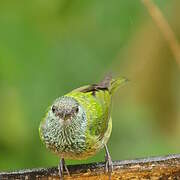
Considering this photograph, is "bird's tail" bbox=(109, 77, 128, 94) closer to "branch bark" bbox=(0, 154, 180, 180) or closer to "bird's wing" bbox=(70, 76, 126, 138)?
"bird's wing" bbox=(70, 76, 126, 138)

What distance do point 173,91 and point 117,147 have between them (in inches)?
80.0

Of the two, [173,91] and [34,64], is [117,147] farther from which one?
[173,91]

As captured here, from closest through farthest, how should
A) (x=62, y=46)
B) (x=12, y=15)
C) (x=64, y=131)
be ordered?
(x=64, y=131) < (x=12, y=15) < (x=62, y=46)

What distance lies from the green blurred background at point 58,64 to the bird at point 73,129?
24.2 inches

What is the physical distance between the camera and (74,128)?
5.52 m

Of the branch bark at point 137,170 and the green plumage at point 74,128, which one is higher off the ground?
the green plumage at point 74,128

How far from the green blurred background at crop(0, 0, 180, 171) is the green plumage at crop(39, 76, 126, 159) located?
0.60 meters

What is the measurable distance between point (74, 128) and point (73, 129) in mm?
14

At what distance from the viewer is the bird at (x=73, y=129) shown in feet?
17.8

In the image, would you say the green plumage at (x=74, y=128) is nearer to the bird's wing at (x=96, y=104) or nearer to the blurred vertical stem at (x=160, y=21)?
the bird's wing at (x=96, y=104)

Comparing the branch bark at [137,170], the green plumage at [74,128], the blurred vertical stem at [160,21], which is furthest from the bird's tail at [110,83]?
the branch bark at [137,170]

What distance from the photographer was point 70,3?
259 inches

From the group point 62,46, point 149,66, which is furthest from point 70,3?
point 149,66

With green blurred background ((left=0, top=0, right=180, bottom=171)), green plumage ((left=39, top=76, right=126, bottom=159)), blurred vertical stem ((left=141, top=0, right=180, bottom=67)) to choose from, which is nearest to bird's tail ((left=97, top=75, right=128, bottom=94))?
green blurred background ((left=0, top=0, right=180, bottom=171))
